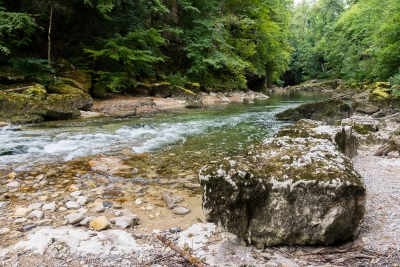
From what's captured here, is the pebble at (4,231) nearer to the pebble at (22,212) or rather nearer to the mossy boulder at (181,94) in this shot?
the pebble at (22,212)

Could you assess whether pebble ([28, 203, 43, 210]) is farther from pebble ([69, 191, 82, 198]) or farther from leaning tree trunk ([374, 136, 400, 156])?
leaning tree trunk ([374, 136, 400, 156])

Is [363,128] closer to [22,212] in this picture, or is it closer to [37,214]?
[37,214]

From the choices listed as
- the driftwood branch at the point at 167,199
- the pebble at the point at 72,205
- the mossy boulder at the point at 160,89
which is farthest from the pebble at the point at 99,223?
the mossy boulder at the point at 160,89

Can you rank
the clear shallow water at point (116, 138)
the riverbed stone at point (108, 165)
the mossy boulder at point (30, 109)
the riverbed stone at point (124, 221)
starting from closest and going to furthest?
the riverbed stone at point (124, 221) < the riverbed stone at point (108, 165) < the clear shallow water at point (116, 138) < the mossy boulder at point (30, 109)

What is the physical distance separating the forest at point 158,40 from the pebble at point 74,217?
8.42 m

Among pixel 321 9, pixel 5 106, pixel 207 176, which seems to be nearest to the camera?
pixel 207 176

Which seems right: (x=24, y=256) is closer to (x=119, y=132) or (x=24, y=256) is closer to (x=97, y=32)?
(x=119, y=132)

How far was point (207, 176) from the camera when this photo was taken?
218 centimetres

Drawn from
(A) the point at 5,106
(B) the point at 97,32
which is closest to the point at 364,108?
(A) the point at 5,106

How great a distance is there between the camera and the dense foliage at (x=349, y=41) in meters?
17.7

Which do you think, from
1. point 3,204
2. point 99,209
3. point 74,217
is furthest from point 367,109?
point 3,204

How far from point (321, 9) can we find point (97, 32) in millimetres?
59977

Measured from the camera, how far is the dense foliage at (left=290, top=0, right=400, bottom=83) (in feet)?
58.1

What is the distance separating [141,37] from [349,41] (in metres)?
35.2
